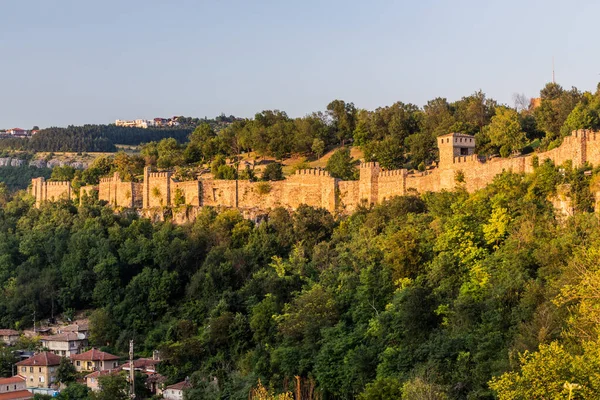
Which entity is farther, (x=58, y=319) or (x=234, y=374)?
(x=58, y=319)

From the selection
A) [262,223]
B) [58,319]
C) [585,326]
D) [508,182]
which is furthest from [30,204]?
[585,326]

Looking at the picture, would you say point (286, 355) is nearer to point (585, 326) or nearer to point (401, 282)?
point (401, 282)

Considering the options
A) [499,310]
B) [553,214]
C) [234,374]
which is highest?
[553,214]

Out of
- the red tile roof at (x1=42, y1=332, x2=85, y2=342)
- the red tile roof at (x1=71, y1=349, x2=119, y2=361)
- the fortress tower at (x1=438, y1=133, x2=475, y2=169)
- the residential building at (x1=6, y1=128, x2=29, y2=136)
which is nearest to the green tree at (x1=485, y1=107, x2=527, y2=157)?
the fortress tower at (x1=438, y1=133, x2=475, y2=169)

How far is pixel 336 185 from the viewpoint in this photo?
122ft

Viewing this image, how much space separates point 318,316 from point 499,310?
5639 millimetres

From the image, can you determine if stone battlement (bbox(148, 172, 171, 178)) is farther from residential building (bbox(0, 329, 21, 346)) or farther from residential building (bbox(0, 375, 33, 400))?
residential building (bbox(0, 375, 33, 400))

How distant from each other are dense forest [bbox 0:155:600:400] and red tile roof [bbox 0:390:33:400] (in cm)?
377

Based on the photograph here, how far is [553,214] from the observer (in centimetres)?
2892

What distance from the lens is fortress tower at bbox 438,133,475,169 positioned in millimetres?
34125

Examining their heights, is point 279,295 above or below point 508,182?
below

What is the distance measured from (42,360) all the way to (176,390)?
16.4 feet

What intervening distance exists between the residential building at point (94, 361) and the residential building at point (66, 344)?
1435 mm

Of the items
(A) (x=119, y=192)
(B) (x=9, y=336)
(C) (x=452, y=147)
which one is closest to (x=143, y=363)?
(B) (x=9, y=336)
